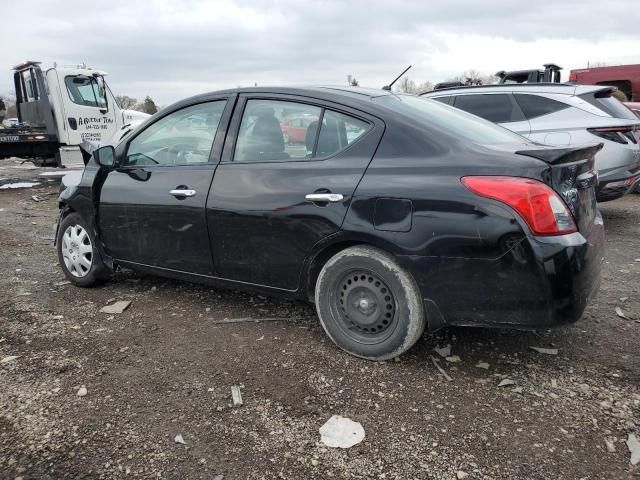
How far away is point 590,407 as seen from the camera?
2605mm

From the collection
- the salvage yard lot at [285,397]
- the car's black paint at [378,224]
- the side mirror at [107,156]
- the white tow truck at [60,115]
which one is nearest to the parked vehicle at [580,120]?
the salvage yard lot at [285,397]

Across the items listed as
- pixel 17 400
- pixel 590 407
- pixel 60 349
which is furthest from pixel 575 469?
pixel 60 349

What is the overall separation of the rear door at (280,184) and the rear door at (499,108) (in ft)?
13.7

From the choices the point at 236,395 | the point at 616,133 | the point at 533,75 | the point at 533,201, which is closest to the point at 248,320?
the point at 236,395

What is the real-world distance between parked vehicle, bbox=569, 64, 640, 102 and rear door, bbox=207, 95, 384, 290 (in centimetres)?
1408

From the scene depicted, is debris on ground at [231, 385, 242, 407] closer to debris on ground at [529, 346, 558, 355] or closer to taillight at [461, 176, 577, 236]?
taillight at [461, 176, 577, 236]

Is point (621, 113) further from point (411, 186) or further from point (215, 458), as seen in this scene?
point (215, 458)

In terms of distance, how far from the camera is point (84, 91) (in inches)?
493

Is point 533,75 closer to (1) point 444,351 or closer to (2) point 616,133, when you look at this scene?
(2) point 616,133

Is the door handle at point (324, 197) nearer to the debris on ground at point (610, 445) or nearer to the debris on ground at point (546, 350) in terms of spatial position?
the debris on ground at point (546, 350)

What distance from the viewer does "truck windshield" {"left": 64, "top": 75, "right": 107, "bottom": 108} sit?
486 inches

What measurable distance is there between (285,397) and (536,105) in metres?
5.42

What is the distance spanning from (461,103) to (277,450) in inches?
236

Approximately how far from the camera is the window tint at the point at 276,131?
325cm
